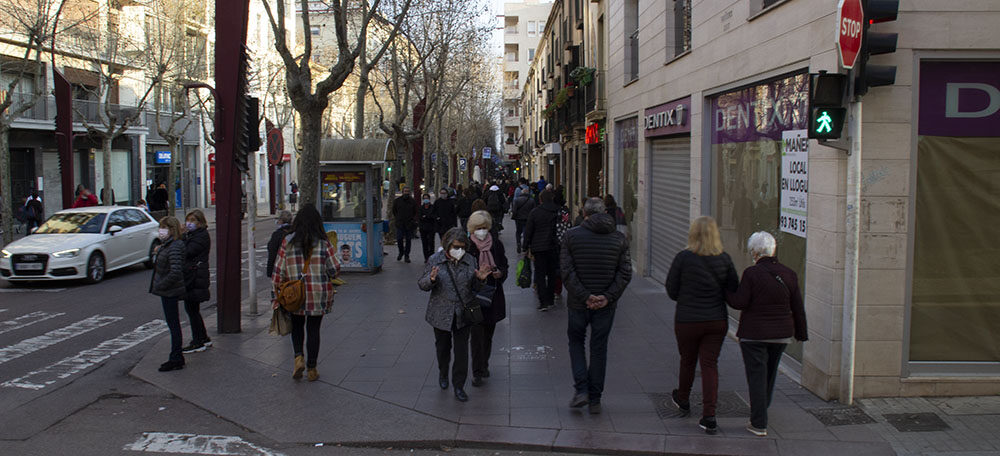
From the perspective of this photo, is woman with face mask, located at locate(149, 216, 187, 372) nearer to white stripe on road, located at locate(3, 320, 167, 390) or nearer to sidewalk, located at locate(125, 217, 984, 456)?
sidewalk, located at locate(125, 217, 984, 456)

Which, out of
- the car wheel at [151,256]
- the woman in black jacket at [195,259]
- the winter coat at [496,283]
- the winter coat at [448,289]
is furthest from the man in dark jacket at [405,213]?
the winter coat at [448,289]

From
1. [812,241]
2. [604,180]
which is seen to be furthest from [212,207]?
[812,241]

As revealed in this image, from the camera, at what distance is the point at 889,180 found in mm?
6176

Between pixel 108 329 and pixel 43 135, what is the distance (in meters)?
24.1

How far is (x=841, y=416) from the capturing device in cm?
605

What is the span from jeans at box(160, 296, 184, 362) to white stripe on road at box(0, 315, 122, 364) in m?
2.06

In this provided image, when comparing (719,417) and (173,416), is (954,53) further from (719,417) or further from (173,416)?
(173,416)

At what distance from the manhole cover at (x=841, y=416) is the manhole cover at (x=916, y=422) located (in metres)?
0.18

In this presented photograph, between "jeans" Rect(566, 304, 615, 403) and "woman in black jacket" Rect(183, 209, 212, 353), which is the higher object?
"woman in black jacket" Rect(183, 209, 212, 353)

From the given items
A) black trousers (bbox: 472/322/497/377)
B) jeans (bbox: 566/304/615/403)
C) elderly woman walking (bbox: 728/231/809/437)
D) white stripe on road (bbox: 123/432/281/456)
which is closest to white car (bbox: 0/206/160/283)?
white stripe on road (bbox: 123/432/281/456)

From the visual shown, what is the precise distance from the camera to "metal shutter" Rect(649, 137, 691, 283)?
1155 cm

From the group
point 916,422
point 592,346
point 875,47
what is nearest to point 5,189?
point 592,346

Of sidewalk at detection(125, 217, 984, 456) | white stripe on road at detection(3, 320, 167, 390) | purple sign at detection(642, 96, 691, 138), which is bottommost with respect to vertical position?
white stripe on road at detection(3, 320, 167, 390)

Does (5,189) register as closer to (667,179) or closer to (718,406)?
(667,179)
